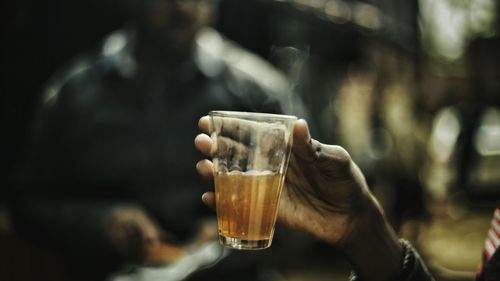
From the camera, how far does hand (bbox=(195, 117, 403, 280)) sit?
1.53 meters

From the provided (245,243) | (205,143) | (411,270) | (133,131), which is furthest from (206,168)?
(133,131)

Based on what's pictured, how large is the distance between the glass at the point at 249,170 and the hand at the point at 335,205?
56 mm

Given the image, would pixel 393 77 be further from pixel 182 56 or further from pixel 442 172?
pixel 182 56

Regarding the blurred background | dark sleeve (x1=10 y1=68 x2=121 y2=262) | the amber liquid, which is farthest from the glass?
the blurred background

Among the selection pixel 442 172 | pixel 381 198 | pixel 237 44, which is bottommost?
pixel 442 172

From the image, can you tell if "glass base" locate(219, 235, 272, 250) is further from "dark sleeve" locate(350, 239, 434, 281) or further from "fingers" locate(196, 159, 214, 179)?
"dark sleeve" locate(350, 239, 434, 281)

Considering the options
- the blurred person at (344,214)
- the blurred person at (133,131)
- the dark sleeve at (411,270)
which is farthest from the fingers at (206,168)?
the blurred person at (133,131)

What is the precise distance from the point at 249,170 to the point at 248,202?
8 cm

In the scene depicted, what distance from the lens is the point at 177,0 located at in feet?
10.3

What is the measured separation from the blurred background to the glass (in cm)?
185

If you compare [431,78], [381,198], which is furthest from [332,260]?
[431,78]

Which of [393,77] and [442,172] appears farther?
[442,172]

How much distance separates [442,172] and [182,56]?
11.4 m

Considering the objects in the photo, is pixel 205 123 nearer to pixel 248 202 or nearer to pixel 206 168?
pixel 206 168
